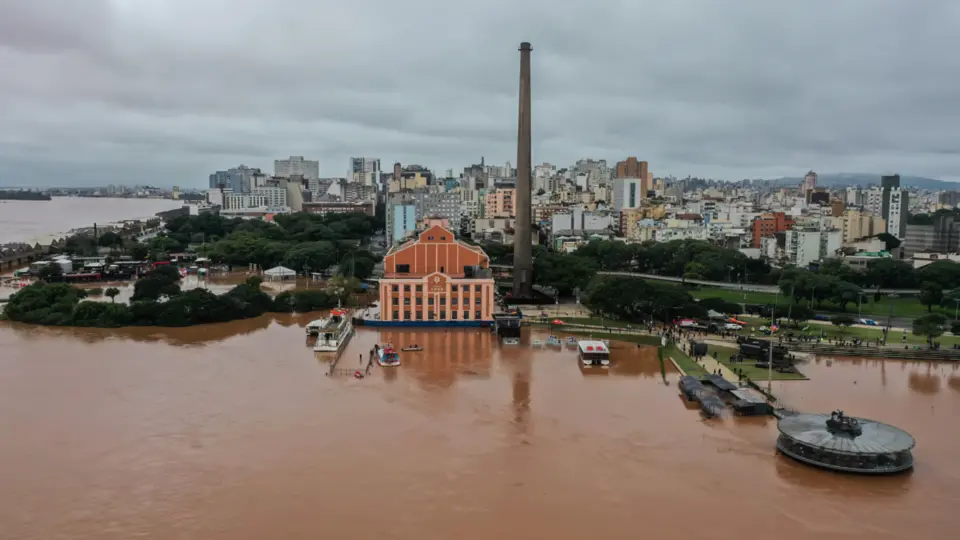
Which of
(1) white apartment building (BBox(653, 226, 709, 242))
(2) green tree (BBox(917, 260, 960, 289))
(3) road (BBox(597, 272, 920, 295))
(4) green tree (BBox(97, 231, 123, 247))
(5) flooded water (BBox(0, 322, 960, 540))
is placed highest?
(1) white apartment building (BBox(653, 226, 709, 242))

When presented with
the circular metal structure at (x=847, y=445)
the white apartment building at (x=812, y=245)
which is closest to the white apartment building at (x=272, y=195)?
the white apartment building at (x=812, y=245)

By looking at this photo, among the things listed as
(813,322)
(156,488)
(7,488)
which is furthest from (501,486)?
(813,322)

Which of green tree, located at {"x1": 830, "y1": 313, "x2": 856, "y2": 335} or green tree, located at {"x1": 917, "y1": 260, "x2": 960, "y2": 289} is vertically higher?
green tree, located at {"x1": 917, "y1": 260, "x2": 960, "y2": 289}

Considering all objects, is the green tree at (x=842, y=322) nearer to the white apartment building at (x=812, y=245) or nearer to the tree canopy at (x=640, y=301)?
the tree canopy at (x=640, y=301)

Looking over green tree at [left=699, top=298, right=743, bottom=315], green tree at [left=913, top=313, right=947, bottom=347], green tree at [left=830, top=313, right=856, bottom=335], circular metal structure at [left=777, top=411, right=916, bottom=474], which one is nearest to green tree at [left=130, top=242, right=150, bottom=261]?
green tree at [left=699, top=298, right=743, bottom=315]

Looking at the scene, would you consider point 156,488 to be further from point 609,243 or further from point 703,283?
point 609,243

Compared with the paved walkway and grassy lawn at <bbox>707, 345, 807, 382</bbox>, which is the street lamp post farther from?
the paved walkway

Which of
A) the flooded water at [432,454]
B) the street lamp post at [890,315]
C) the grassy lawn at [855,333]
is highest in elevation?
the street lamp post at [890,315]
